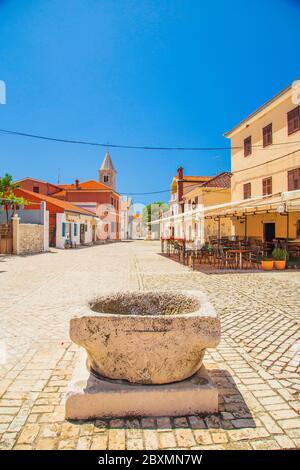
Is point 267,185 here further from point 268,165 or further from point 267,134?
point 267,134

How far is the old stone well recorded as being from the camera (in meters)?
2.42

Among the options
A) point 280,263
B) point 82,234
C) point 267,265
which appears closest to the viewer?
point 267,265

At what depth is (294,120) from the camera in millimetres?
→ 14438

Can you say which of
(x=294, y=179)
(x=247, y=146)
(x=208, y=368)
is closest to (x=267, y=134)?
(x=247, y=146)

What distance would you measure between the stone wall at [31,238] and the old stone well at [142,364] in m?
17.7

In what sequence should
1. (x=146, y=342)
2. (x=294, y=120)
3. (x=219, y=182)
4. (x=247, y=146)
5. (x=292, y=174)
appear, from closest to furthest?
(x=146, y=342), (x=294, y=120), (x=292, y=174), (x=247, y=146), (x=219, y=182)

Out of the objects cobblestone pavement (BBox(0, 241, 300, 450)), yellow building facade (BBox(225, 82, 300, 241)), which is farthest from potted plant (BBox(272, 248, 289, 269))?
cobblestone pavement (BBox(0, 241, 300, 450))

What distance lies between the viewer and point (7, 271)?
11.3 meters

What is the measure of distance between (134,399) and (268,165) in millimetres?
16679

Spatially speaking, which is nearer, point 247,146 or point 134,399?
point 134,399

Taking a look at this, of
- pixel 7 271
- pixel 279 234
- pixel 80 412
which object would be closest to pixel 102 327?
pixel 80 412

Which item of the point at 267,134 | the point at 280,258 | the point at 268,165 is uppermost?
the point at 267,134

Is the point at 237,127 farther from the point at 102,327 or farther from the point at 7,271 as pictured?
the point at 102,327

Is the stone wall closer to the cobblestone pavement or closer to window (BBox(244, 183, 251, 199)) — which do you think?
the cobblestone pavement
